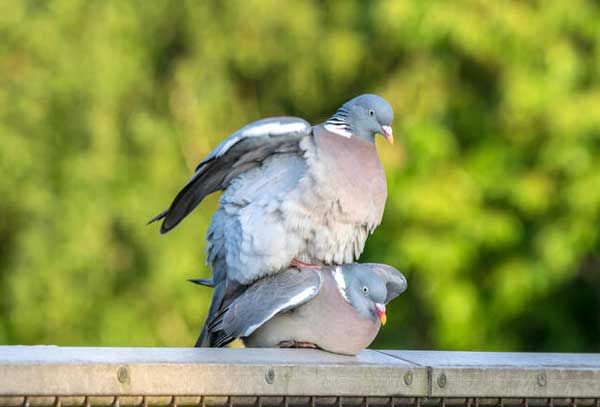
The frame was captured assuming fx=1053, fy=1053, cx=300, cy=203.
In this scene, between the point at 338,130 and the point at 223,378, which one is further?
the point at 338,130

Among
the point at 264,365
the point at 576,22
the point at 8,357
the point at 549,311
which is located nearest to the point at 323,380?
the point at 264,365

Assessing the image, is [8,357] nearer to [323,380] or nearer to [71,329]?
[323,380]

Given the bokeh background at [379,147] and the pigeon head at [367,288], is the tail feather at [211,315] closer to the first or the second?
the pigeon head at [367,288]

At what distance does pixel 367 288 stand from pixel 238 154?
40cm

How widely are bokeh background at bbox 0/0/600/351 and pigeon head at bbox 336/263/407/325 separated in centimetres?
412

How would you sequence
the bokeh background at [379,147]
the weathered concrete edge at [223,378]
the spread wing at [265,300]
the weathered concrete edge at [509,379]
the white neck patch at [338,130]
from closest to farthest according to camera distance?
the weathered concrete edge at [223,378]
the weathered concrete edge at [509,379]
the spread wing at [265,300]
the white neck patch at [338,130]
the bokeh background at [379,147]

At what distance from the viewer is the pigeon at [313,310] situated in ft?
7.09

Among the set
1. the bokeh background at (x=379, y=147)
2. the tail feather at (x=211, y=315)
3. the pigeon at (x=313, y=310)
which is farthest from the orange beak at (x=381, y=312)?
the bokeh background at (x=379, y=147)

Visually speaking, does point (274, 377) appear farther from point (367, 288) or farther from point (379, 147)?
point (379, 147)

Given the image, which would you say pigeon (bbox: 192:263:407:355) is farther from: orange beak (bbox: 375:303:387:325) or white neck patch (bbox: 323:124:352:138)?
white neck patch (bbox: 323:124:352:138)

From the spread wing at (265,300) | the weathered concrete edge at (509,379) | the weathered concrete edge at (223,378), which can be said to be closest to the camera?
the weathered concrete edge at (223,378)

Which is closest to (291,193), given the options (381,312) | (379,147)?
(381,312)

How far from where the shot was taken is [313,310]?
7.16ft

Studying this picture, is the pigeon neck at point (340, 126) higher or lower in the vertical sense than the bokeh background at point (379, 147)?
higher
